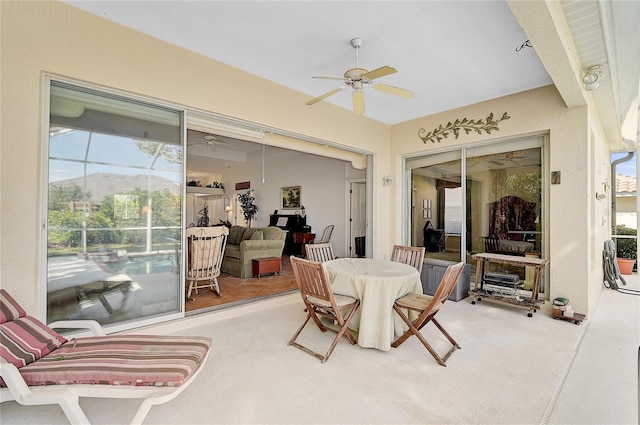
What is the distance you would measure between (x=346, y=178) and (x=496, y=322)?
5.12m

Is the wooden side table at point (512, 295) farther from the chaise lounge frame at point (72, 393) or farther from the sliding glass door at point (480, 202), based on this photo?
the chaise lounge frame at point (72, 393)

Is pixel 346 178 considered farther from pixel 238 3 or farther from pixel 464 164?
pixel 238 3

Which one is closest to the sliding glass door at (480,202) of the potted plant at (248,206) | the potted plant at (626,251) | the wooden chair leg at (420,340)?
the wooden chair leg at (420,340)

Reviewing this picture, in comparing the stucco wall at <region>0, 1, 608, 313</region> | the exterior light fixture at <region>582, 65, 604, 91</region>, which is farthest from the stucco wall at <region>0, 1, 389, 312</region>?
the exterior light fixture at <region>582, 65, 604, 91</region>

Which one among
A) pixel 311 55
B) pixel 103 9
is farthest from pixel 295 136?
pixel 103 9

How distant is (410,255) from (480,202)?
71.4 inches

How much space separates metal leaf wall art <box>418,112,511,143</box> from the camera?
4.46 m

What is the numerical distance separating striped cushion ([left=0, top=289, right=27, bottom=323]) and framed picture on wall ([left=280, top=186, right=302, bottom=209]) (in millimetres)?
→ 7220

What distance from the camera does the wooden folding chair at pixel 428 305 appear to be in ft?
8.11

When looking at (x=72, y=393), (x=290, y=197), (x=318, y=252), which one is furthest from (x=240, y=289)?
(x=290, y=197)

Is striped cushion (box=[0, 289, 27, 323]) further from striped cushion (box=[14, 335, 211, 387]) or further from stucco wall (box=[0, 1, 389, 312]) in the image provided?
striped cushion (box=[14, 335, 211, 387])

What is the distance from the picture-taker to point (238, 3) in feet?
8.09

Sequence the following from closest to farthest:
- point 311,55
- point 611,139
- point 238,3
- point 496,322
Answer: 1. point 238,3
2. point 311,55
3. point 496,322
4. point 611,139

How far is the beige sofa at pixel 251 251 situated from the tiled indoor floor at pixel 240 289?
0.16 m
